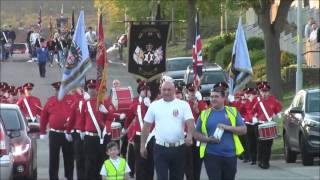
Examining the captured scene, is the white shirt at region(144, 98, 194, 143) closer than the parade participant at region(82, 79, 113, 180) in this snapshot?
Yes

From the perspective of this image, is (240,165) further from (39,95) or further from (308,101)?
(39,95)

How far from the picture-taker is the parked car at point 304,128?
22750 millimetres

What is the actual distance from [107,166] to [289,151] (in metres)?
9.66

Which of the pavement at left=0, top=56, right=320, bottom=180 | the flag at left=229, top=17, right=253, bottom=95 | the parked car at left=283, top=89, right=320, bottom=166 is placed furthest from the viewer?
the parked car at left=283, top=89, right=320, bottom=166

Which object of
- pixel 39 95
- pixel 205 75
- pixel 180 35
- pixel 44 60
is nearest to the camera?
pixel 205 75

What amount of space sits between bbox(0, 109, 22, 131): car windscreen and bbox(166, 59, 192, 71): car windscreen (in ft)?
83.2

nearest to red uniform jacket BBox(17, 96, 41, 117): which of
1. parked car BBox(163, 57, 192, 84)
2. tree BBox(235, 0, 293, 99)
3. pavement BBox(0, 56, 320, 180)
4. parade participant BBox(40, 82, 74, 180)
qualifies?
pavement BBox(0, 56, 320, 180)

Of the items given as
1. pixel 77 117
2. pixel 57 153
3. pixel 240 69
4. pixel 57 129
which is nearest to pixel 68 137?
pixel 57 129

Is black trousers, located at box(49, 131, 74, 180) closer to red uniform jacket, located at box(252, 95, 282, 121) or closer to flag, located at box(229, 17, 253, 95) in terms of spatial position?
flag, located at box(229, 17, 253, 95)

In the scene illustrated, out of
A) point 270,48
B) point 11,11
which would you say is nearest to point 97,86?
point 270,48

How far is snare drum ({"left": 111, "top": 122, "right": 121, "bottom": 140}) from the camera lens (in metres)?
18.4

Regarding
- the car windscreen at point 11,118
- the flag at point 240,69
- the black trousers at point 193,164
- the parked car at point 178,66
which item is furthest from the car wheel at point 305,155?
the parked car at point 178,66

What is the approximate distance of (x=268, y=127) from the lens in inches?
888

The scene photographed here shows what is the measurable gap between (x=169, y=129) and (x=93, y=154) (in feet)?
11.9
